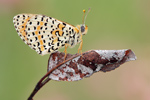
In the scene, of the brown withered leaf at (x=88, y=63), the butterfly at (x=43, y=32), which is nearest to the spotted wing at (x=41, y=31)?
the butterfly at (x=43, y=32)

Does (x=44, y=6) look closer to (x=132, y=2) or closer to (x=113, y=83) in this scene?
(x=132, y=2)

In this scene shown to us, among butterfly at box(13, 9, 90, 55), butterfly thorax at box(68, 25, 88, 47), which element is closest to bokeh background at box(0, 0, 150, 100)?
butterfly thorax at box(68, 25, 88, 47)

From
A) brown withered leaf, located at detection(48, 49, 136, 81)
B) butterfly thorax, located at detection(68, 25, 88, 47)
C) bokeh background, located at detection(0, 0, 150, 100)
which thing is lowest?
bokeh background, located at detection(0, 0, 150, 100)

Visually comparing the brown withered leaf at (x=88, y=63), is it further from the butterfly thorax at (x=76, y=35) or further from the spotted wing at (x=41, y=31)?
the butterfly thorax at (x=76, y=35)

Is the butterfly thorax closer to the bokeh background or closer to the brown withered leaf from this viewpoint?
the brown withered leaf

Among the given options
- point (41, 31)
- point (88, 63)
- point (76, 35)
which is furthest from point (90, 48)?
point (88, 63)

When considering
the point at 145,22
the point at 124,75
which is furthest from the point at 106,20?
the point at 124,75
